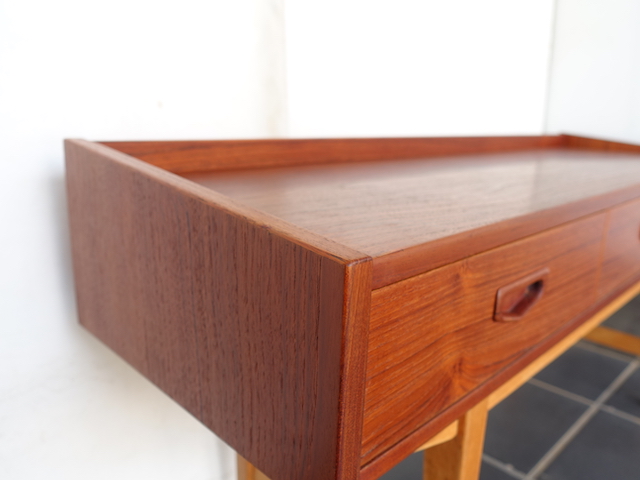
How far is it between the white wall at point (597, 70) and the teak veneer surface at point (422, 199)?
798mm

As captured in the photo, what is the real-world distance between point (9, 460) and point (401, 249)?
1.98 ft

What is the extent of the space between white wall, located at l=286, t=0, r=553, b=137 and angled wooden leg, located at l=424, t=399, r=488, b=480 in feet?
1.82

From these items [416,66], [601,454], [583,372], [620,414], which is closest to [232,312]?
[416,66]

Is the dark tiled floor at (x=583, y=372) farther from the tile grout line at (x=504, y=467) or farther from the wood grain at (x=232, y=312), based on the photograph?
the wood grain at (x=232, y=312)

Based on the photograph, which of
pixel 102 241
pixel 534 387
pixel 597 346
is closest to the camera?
pixel 102 241

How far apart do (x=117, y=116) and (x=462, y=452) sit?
0.58 meters

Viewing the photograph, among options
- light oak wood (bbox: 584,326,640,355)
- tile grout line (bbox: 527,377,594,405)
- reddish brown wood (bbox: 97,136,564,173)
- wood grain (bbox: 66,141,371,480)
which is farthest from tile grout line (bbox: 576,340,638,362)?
wood grain (bbox: 66,141,371,480)

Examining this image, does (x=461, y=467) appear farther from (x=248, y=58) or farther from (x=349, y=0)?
(x=349, y=0)

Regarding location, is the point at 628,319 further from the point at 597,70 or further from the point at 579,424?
the point at 597,70

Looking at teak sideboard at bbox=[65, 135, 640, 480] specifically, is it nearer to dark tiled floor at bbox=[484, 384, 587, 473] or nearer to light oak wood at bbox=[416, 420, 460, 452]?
light oak wood at bbox=[416, 420, 460, 452]

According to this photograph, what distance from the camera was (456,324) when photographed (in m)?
0.43

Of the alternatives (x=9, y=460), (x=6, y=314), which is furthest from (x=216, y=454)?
(x=6, y=314)

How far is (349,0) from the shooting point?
0.94 metres

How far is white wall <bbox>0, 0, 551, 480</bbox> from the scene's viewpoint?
2.00 feet
